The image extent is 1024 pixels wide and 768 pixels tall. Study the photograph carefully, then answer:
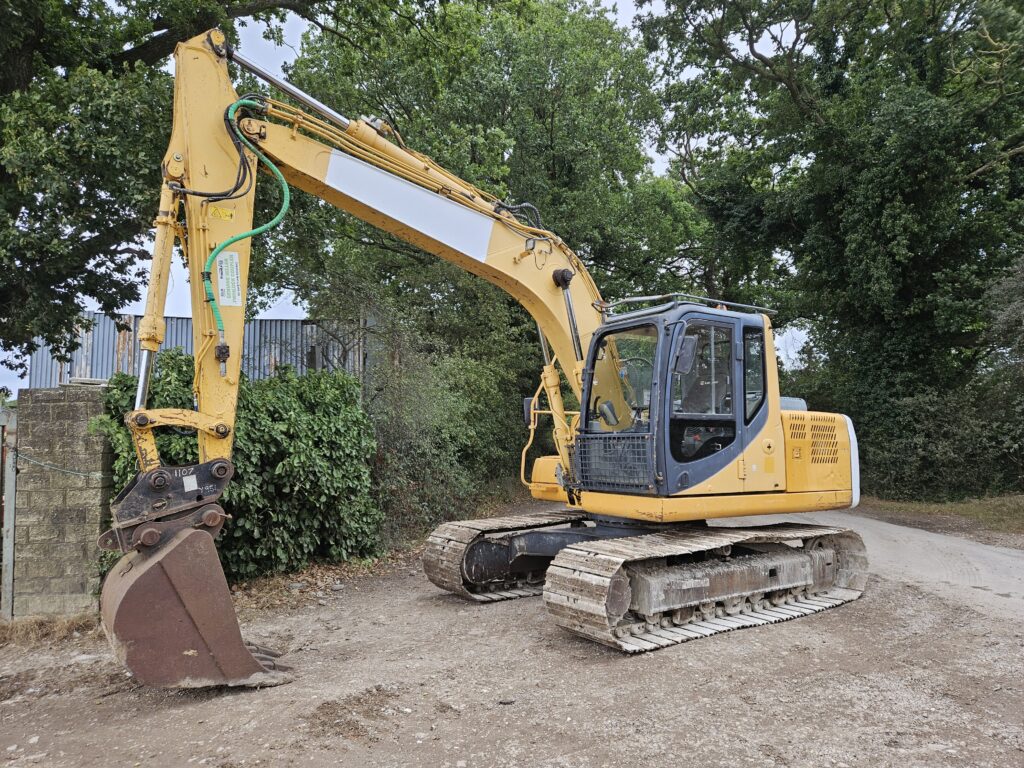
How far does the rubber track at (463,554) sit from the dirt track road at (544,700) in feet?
1.40

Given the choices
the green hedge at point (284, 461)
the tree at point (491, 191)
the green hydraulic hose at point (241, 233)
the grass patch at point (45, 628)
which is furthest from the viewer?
the tree at point (491, 191)

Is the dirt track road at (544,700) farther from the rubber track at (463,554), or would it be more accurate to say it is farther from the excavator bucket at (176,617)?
the rubber track at (463,554)

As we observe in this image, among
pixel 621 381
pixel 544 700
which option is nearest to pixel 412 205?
pixel 621 381

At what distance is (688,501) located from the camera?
5.52m

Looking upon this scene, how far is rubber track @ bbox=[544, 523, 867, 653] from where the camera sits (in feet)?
15.9

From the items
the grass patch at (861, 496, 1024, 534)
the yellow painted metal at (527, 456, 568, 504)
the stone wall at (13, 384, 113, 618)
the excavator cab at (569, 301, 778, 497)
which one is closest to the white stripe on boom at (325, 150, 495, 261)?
the excavator cab at (569, 301, 778, 497)

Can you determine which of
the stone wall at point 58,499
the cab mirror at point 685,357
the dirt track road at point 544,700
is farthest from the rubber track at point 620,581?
the stone wall at point 58,499

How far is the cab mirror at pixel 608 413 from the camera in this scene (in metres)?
6.12

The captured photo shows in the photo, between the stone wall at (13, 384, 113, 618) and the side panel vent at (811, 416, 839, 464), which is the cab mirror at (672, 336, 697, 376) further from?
the stone wall at (13, 384, 113, 618)

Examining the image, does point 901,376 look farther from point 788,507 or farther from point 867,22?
point 788,507

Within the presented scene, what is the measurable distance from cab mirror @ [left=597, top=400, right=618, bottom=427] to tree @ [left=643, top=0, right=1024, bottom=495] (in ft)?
33.6

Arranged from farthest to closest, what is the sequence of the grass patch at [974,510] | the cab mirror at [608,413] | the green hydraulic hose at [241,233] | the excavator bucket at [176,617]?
1. the grass patch at [974,510]
2. the cab mirror at [608,413]
3. the green hydraulic hose at [241,233]
4. the excavator bucket at [176,617]

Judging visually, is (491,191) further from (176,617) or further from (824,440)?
(176,617)

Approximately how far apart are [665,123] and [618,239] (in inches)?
198
